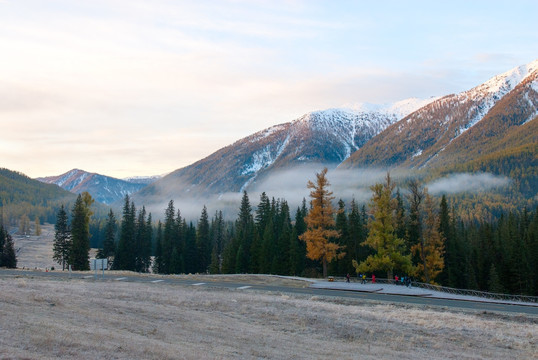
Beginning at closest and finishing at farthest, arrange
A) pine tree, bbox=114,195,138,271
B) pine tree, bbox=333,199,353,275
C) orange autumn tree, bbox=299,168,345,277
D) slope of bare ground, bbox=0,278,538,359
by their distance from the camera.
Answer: slope of bare ground, bbox=0,278,538,359 < orange autumn tree, bbox=299,168,345,277 < pine tree, bbox=333,199,353,275 < pine tree, bbox=114,195,138,271

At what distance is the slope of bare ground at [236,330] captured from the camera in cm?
1345

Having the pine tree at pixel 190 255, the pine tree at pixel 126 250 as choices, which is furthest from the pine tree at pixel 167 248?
the pine tree at pixel 126 250

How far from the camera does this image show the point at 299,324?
22.2m

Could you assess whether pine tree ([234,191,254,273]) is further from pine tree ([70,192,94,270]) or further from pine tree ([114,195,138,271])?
pine tree ([70,192,94,270])

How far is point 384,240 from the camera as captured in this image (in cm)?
5397

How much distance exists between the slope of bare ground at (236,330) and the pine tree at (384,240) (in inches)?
943

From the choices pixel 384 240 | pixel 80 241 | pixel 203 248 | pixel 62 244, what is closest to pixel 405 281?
pixel 384 240

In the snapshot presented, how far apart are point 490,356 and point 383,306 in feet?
41.5

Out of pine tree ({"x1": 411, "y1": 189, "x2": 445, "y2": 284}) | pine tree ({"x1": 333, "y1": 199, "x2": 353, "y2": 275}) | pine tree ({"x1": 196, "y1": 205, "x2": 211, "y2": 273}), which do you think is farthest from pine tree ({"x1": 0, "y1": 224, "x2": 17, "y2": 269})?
pine tree ({"x1": 411, "y1": 189, "x2": 445, "y2": 284})

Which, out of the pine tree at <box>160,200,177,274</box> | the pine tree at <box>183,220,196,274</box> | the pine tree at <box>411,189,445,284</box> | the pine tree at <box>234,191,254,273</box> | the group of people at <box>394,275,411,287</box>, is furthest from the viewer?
the pine tree at <box>183,220,196,274</box>

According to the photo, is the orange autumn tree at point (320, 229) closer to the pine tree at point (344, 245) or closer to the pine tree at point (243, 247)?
the pine tree at point (344, 245)

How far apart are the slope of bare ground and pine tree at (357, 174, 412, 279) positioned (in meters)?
24.0

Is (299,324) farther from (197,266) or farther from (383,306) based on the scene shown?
(197,266)

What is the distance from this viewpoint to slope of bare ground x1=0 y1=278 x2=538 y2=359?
1345 cm
